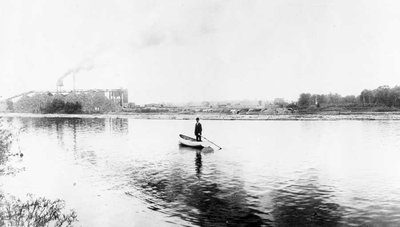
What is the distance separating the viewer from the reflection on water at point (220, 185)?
14.8 metres

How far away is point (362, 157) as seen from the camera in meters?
30.0

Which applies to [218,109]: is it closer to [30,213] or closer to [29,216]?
[30,213]

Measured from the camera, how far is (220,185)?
786 inches

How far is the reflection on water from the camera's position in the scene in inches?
584

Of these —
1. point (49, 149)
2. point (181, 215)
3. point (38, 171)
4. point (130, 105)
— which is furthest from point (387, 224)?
point (130, 105)

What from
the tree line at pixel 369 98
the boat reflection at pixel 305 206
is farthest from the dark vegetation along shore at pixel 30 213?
the tree line at pixel 369 98

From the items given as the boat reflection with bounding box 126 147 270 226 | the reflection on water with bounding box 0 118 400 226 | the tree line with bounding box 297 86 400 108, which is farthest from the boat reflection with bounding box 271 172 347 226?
the tree line with bounding box 297 86 400 108

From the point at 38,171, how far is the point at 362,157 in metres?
24.1

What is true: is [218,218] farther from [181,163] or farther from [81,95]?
[81,95]

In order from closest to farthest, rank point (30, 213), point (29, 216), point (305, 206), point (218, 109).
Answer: point (29, 216)
point (30, 213)
point (305, 206)
point (218, 109)

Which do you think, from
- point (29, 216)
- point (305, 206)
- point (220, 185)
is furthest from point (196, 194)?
point (29, 216)

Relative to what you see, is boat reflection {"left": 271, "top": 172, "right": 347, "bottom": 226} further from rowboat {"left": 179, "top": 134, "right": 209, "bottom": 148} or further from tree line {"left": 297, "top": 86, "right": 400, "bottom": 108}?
tree line {"left": 297, "top": 86, "right": 400, "bottom": 108}

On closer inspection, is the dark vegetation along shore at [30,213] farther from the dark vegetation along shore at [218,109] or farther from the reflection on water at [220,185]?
the dark vegetation along shore at [218,109]

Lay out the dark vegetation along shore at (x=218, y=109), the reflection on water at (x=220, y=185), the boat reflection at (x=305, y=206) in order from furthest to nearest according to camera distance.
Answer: the dark vegetation along shore at (x=218, y=109)
the reflection on water at (x=220, y=185)
the boat reflection at (x=305, y=206)
